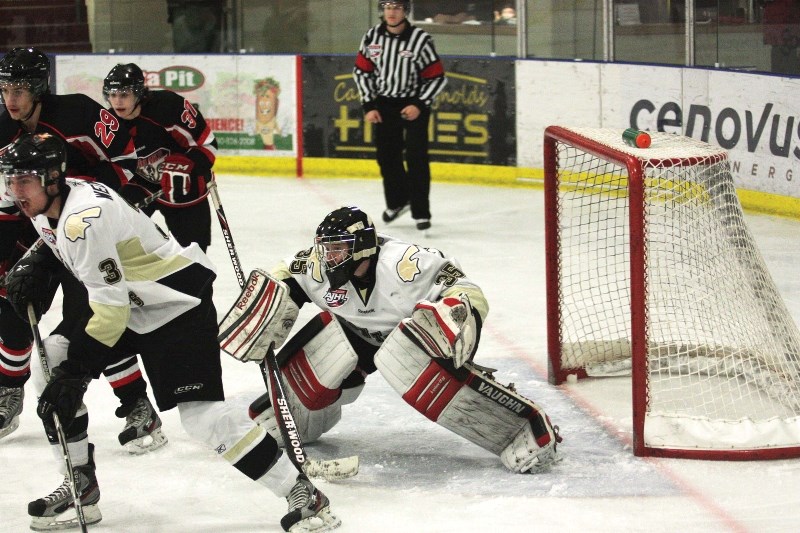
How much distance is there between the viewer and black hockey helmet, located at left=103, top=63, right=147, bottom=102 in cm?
449

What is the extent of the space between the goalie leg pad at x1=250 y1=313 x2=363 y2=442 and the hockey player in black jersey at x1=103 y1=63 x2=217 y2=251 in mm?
1134

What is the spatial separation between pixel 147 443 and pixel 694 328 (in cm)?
180

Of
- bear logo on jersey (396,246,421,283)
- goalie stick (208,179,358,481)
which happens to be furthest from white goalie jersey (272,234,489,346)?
goalie stick (208,179,358,481)

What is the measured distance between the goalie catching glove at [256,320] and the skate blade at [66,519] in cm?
55

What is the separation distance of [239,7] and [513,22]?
2.06m

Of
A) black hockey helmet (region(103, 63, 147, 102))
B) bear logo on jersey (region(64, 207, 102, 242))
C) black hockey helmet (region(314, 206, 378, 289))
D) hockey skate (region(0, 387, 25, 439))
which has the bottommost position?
hockey skate (region(0, 387, 25, 439))

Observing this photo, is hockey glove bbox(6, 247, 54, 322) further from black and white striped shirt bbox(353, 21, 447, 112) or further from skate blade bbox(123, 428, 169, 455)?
black and white striped shirt bbox(353, 21, 447, 112)

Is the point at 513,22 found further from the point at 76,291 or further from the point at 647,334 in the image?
the point at 76,291

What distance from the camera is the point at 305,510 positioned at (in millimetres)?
3195

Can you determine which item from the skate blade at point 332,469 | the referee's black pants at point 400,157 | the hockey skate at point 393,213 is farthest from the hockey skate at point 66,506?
the hockey skate at point 393,213

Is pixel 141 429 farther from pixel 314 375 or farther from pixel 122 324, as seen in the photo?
pixel 122 324

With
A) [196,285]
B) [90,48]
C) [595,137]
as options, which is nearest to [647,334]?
[595,137]

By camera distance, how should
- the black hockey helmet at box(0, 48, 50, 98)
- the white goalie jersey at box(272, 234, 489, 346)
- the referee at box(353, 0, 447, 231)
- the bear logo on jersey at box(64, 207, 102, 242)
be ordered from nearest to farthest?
the bear logo on jersey at box(64, 207, 102, 242) < the white goalie jersey at box(272, 234, 489, 346) < the black hockey helmet at box(0, 48, 50, 98) < the referee at box(353, 0, 447, 231)

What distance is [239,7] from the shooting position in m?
9.21
